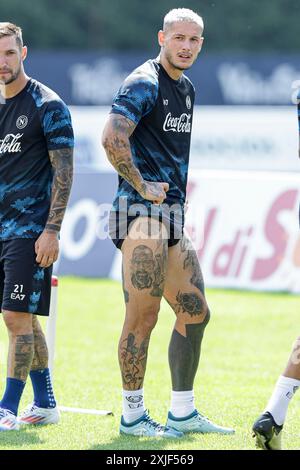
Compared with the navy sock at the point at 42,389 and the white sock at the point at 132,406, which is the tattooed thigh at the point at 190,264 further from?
the navy sock at the point at 42,389

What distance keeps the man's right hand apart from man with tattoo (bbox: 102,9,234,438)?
13 millimetres

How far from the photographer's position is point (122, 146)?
6.61 m

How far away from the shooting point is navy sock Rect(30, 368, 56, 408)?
730 centimetres

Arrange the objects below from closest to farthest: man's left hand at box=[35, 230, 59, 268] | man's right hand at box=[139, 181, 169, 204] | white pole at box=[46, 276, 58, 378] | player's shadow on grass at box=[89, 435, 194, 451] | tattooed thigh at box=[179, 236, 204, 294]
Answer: player's shadow on grass at box=[89, 435, 194, 451] < man's right hand at box=[139, 181, 169, 204] < man's left hand at box=[35, 230, 59, 268] < tattooed thigh at box=[179, 236, 204, 294] < white pole at box=[46, 276, 58, 378]

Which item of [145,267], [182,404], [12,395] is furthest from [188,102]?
[12,395]

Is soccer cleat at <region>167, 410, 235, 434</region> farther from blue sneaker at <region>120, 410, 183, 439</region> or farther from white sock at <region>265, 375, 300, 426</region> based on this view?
white sock at <region>265, 375, 300, 426</region>

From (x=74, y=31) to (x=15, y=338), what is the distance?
37.2 meters

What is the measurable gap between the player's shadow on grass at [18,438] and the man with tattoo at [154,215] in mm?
547

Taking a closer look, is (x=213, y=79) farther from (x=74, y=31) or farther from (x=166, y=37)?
(x=166, y=37)

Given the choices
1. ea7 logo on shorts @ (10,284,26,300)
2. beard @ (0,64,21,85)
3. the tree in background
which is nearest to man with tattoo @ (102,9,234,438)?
ea7 logo on shorts @ (10,284,26,300)

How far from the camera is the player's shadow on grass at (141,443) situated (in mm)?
6422

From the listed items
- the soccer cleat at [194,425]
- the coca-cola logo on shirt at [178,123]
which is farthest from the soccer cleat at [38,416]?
the coca-cola logo on shirt at [178,123]

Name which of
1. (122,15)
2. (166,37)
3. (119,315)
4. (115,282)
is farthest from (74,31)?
(166,37)

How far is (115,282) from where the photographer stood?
1586 centimetres
